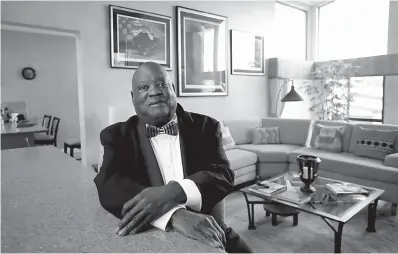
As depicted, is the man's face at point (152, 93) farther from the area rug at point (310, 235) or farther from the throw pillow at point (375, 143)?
the throw pillow at point (375, 143)

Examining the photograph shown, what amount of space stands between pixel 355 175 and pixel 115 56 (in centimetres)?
325

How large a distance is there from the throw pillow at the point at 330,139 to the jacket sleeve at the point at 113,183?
12.2 feet

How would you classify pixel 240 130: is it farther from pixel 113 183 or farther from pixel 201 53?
pixel 113 183

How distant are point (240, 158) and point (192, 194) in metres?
2.97

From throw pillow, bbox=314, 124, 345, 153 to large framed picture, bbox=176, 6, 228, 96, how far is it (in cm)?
167

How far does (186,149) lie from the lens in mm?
1009

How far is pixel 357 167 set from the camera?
3.29m

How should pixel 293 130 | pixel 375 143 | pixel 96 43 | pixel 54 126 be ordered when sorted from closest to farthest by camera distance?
pixel 96 43, pixel 375 143, pixel 293 130, pixel 54 126

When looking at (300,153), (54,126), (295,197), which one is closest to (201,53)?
(300,153)

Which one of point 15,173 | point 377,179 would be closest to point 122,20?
point 15,173

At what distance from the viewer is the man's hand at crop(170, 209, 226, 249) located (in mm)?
650

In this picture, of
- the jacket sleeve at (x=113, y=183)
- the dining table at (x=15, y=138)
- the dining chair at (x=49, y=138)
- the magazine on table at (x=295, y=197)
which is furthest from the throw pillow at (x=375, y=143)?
the dining chair at (x=49, y=138)

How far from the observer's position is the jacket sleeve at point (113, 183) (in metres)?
0.78

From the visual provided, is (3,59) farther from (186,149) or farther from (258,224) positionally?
(186,149)
